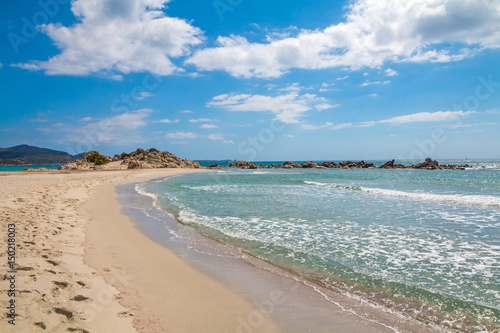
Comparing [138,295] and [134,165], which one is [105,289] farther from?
[134,165]

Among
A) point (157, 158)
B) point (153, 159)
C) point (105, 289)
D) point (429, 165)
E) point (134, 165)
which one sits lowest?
point (105, 289)

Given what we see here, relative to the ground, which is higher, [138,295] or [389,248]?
[138,295]

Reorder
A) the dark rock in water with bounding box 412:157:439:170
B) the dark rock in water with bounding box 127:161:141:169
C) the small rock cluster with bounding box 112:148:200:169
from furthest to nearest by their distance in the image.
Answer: the small rock cluster with bounding box 112:148:200:169, the dark rock in water with bounding box 127:161:141:169, the dark rock in water with bounding box 412:157:439:170

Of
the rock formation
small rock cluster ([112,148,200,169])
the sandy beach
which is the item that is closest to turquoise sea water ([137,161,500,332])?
the sandy beach

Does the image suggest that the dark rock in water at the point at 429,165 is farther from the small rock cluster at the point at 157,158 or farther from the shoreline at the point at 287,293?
the shoreline at the point at 287,293

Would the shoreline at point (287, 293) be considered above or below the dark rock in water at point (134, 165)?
below

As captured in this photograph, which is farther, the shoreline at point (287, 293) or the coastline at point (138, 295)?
the shoreline at point (287, 293)

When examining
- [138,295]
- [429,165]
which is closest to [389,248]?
[138,295]

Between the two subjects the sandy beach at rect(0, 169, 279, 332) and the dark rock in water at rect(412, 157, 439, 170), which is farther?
the dark rock in water at rect(412, 157, 439, 170)

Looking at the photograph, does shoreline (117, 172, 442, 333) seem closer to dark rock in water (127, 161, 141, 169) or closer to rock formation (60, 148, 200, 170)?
dark rock in water (127, 161, 141, 169)

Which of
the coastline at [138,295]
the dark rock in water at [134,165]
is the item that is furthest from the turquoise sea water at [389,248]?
the dark rock in water at [134,165]

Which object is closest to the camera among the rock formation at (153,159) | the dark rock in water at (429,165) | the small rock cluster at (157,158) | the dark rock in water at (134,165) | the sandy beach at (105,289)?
the sandy beach at (105,289)

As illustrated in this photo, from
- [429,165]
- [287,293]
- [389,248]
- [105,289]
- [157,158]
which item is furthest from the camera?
[157,158]

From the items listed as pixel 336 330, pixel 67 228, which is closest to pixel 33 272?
pixel 67 228
